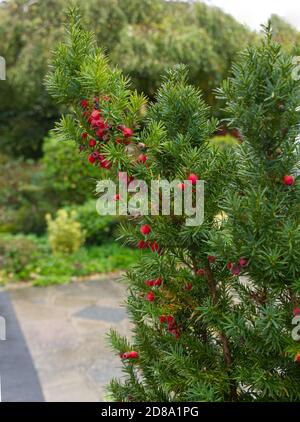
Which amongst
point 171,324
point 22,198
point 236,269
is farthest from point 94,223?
point 236,269

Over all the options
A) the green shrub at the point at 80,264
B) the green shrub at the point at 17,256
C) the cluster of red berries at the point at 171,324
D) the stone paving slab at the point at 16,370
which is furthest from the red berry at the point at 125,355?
the green shrub at the point at 17,256

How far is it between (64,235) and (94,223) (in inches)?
20.7

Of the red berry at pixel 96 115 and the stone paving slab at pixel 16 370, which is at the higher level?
the red berry at pixel 96 115

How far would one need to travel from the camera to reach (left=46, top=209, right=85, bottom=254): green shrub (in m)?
6.05

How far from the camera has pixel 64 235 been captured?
6062 mm

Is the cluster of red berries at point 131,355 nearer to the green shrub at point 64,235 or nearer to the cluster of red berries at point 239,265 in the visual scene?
the cluster of red berries at point 239,265

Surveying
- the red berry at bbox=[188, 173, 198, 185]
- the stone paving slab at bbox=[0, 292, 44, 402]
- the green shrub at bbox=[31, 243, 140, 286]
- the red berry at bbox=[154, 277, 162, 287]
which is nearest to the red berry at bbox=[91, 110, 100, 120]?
the red berry at bbox=[188, 173, 198, 185]

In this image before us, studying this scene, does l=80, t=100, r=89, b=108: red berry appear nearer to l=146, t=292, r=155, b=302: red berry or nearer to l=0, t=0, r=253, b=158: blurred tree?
l=146, t=292, r=155, b=302: red berry

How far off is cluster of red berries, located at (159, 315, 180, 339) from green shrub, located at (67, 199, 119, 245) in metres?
4.96

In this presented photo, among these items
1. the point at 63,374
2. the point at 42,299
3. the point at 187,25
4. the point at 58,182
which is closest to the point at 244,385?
the point at 63,374

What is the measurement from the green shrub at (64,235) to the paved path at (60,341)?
73 centimetres

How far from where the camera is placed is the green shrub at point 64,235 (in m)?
6.05

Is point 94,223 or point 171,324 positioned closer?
point 171,324

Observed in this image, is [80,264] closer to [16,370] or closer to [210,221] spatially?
[16,370]
